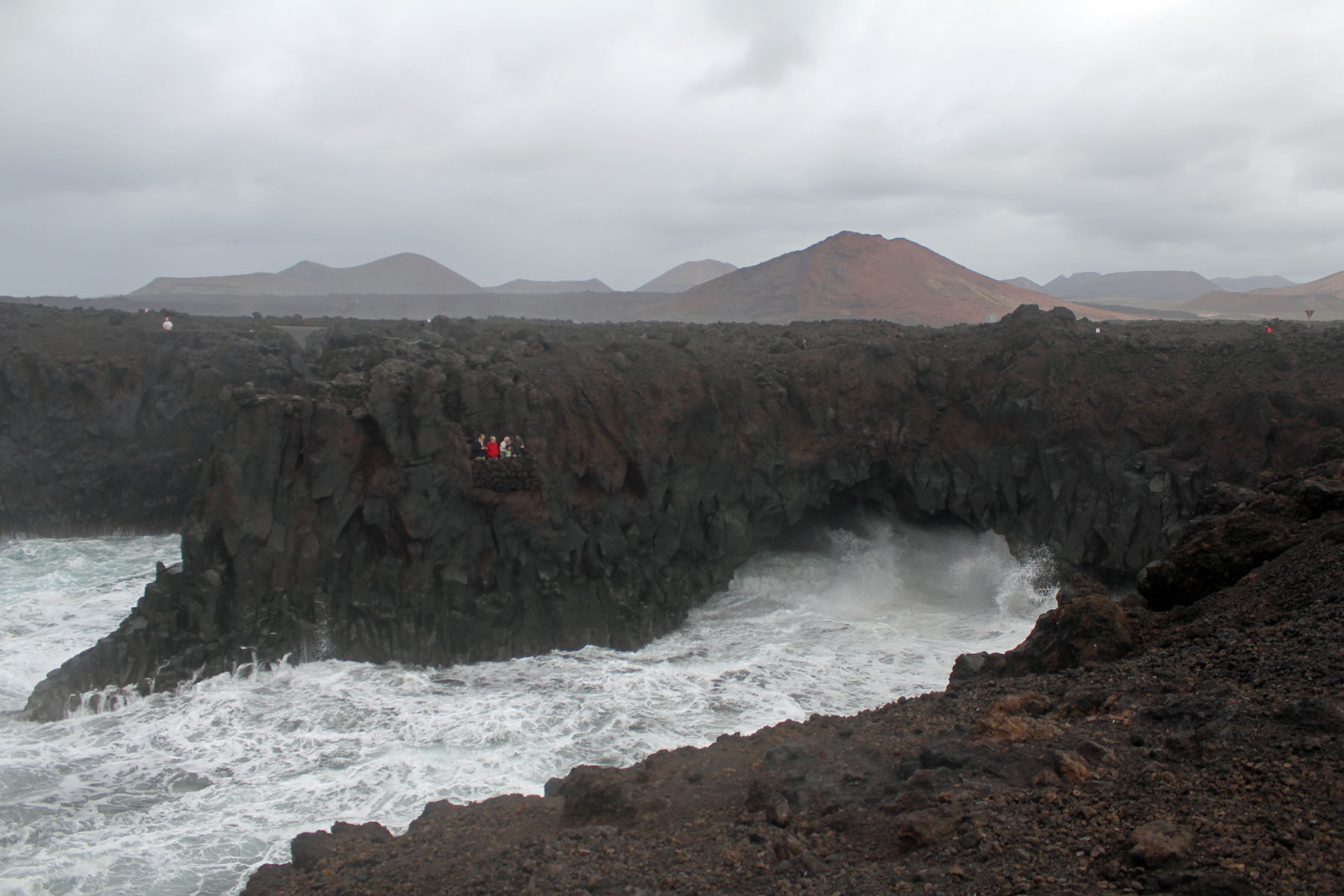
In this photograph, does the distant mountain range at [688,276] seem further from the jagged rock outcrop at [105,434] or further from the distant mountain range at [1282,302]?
the jagged rock outcrop at [105,434]

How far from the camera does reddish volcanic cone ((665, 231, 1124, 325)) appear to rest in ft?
217

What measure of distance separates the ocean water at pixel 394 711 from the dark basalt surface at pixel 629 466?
85cm

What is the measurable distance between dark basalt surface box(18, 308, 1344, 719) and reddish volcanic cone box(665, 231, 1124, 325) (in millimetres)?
42741

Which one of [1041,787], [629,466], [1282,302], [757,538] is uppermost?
[1282,302]

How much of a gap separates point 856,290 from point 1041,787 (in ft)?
225

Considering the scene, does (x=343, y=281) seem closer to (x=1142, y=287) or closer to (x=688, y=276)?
(x=688, y=276)

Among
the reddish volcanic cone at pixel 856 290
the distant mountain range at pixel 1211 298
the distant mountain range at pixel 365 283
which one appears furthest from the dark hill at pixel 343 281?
the distant mountain range at pixel 1211 298

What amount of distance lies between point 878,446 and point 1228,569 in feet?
34.0

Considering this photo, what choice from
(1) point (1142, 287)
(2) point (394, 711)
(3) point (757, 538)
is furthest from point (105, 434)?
(1) point (1142, 287)

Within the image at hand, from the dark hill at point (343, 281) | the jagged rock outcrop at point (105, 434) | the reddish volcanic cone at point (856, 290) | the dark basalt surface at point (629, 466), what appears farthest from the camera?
the dark hill at point (343, 281)

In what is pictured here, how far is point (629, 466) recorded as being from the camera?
1786cm

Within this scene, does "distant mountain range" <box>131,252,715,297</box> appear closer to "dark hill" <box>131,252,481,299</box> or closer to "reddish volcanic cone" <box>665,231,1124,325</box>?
"dark hill" <box>131,252,481,299</box>

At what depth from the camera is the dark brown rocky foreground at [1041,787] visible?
4832mm

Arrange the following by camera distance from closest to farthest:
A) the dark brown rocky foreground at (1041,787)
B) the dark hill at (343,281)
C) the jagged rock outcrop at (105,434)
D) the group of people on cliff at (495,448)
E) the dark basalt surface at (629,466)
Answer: the dark brown rocky foreground at (1041,787) → the dark basalt surface at (629,466) → the group of people on cliff at (495,448) → the jagged rock outcrop at (105,434) → the dark hill at (343,281)
